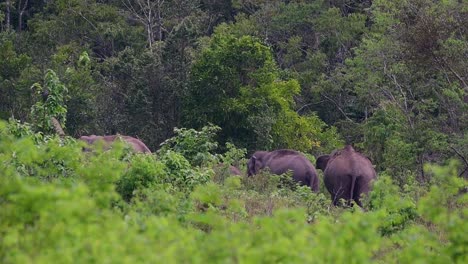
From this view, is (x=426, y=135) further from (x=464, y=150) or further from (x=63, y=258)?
(x=63, y=258)

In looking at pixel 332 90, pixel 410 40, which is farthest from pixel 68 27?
pixel 410 40

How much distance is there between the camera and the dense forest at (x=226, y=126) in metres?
6.39

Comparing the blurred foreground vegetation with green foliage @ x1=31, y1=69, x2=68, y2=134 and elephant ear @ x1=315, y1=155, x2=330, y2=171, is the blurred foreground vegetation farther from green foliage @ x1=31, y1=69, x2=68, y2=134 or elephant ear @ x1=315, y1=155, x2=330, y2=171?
elephant ear @ x1=315, y1=155, x2=330, y2=171

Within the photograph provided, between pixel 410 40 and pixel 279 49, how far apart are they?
13.0 metres

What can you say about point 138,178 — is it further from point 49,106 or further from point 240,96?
point 240,96

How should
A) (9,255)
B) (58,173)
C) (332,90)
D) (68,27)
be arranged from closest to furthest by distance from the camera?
(9,255) → (58,173) → (332,90) → (68,27)

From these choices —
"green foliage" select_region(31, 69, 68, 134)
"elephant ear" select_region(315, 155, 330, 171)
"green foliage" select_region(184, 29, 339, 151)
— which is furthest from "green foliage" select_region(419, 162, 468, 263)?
"green foliage" select_region(184, 29, 339, 151)

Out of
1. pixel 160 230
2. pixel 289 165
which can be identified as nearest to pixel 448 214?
pixel 160 230

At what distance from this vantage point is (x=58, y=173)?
10078 mm

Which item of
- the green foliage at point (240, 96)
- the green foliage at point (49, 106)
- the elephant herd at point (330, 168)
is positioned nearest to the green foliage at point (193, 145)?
the elephant herd at point (330, 168)

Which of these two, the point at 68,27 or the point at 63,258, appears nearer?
the point at 63,258

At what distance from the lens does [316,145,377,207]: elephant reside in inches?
634

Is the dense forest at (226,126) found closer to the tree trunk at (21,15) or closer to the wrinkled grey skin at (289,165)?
the tree trunk at (21,15)

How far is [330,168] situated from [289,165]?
4.33ft
